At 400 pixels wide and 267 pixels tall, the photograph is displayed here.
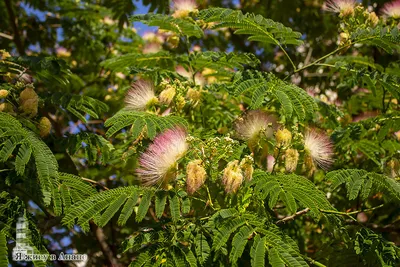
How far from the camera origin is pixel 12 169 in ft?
8.70

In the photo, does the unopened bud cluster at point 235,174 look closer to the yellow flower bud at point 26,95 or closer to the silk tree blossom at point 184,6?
the yellow flower bud at point 26,95

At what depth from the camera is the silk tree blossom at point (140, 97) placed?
309 cm

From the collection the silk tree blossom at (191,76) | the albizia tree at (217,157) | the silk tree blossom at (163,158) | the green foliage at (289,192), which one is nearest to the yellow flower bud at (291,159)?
the albizia tree at (217,157)

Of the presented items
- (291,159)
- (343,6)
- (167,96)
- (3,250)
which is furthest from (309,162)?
(3,250)

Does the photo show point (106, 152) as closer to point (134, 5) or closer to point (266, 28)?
point (266, 28)

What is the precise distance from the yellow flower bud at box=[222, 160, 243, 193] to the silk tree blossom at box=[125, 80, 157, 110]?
2.73ft

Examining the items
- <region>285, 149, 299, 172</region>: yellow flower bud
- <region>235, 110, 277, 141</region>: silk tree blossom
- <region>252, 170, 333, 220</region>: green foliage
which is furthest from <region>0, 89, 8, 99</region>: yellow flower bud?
<region>285, 149, 299, 172</region>: yellow flower bud

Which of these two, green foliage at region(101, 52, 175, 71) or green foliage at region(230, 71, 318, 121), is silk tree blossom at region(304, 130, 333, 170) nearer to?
green foliage at region(230, 71, 318, 121)

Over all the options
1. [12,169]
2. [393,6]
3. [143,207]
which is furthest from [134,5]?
[143,207]

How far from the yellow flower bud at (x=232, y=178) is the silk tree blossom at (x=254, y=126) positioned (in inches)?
18.2

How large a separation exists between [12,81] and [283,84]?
1.62 metres

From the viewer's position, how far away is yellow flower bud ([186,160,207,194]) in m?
2.35

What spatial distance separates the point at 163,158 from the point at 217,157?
25 centimetres

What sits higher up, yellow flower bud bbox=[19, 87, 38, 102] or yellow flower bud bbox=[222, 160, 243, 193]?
yellow flower bud bbox=[19, 87, 38, 102]
